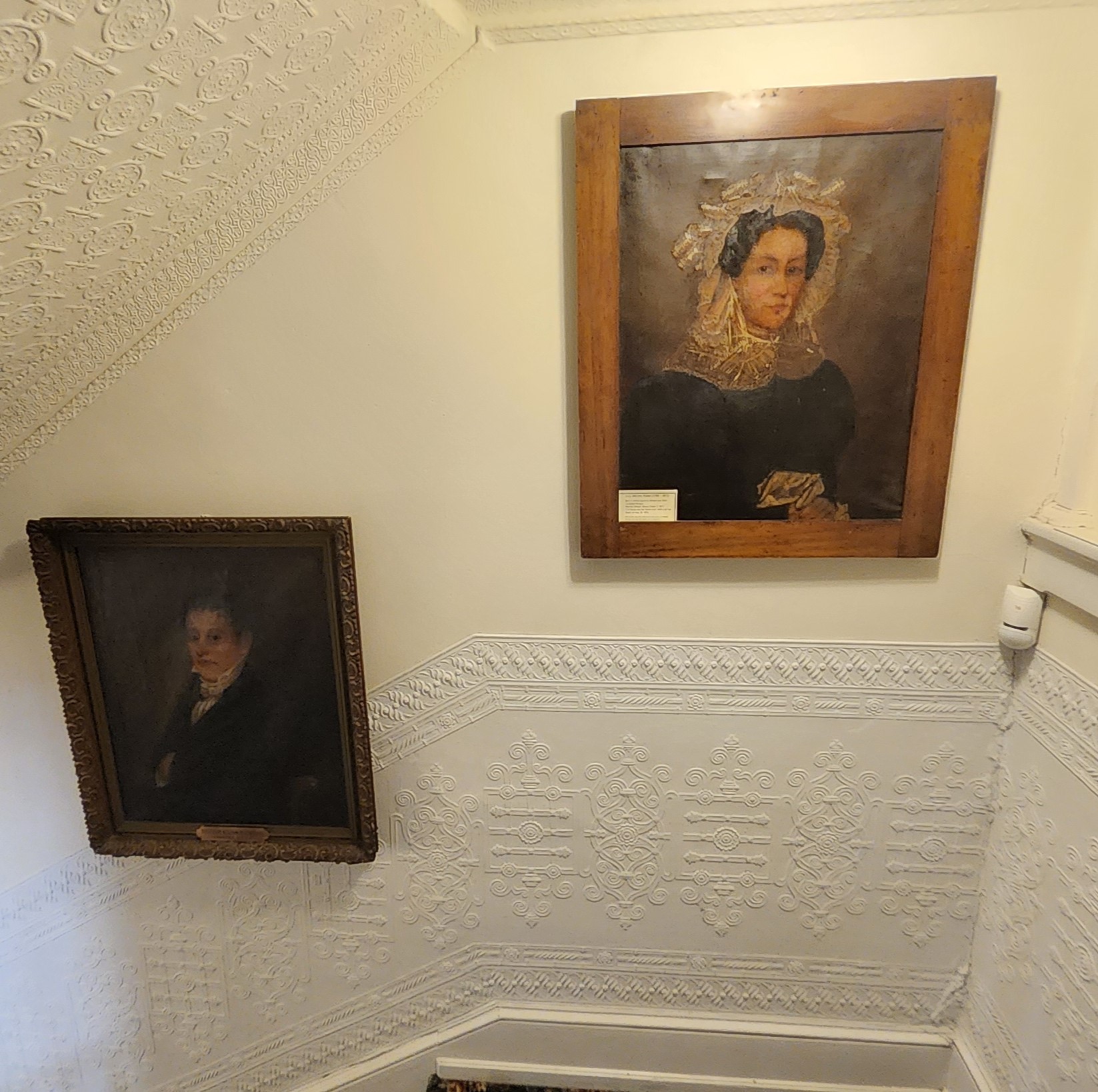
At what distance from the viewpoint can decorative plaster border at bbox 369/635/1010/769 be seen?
51.9 inches

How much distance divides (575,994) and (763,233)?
63.2 inches

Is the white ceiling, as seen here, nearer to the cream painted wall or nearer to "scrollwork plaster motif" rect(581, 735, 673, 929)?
the cream painted wall

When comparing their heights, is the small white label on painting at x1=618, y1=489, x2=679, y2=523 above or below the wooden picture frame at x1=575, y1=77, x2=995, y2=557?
below

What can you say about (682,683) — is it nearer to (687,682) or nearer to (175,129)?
(687,682)

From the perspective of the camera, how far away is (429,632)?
1381mm

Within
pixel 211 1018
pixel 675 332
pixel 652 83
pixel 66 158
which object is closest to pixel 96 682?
pixel 211 1018

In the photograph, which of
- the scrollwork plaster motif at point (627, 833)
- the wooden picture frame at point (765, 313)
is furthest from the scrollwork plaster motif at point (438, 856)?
the wooden picture frame at point (765, 313)

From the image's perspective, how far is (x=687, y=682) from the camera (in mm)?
1360

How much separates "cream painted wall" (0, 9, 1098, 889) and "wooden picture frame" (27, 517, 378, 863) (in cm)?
7

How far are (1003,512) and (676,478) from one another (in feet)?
1.95

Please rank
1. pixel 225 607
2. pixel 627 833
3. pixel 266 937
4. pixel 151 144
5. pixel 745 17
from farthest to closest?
pixel 266 937 → pixel 627 833 → pixel 225 607 → pixel 745 17 → pixel 151 144

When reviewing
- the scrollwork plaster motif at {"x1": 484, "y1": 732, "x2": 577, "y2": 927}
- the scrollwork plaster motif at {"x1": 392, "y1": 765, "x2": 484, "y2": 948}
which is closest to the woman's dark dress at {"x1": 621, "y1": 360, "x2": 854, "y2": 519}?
the scrollwork plaster motif at {"x1": 484, "y1": 732, "x2": 577, "y2": 927}

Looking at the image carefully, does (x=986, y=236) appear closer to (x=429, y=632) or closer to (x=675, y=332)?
(x=675, y=332)

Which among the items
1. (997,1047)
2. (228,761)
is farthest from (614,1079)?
(228,761)
